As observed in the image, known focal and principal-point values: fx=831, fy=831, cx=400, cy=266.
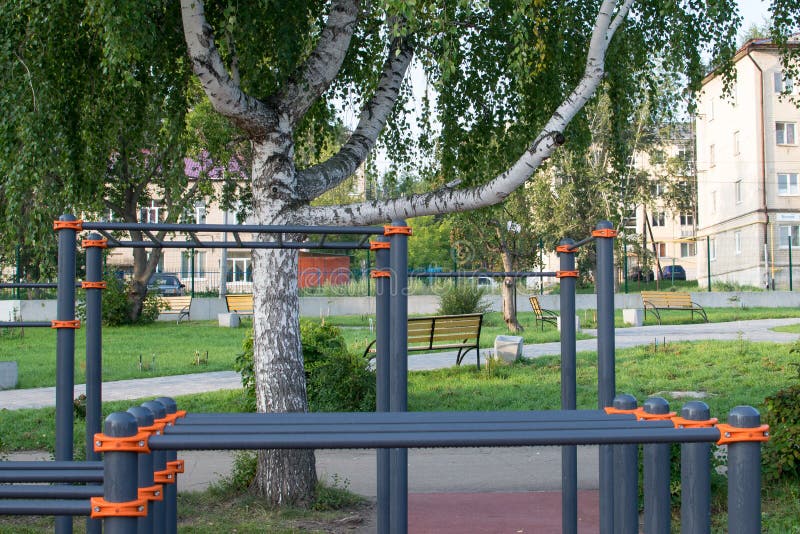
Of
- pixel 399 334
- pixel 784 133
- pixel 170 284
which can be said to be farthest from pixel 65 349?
pixel 784 133

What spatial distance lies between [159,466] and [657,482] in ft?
5.22

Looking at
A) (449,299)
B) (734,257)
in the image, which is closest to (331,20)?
(449,299)

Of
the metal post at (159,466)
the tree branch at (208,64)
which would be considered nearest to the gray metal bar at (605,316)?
the metal post at (159,466)

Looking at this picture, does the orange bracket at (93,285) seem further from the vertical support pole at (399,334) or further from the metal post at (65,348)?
the vertical support pole at (399,334)

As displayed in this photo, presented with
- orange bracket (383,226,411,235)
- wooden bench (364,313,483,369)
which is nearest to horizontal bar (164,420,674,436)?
orange bracket (383,226,411,235)

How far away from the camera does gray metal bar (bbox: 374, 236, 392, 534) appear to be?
4.60 m

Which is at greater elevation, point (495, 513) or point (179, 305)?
point (179, 305)

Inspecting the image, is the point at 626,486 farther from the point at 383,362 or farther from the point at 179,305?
the point at 179,305

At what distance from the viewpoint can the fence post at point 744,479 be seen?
188cm

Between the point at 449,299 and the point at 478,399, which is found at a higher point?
the point at 449,299

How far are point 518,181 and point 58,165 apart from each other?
347 cm

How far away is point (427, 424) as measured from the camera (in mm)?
2156

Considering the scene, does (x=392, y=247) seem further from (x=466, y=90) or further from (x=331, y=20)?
(x=466, y=90)

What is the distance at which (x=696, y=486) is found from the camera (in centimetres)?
207
